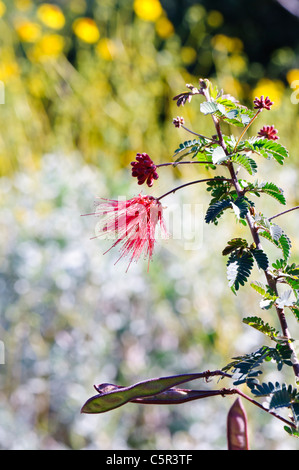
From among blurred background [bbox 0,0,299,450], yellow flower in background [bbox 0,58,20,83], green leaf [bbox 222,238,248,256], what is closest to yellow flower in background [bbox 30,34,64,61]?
yellow flower in background [bbox 0,58,20,83]

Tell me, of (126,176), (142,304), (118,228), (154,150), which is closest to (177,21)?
(154,150)

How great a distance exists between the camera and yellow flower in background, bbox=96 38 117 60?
2.68 metres

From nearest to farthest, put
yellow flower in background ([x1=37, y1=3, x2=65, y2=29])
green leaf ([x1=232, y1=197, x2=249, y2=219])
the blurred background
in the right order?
green leaf ([x1=232, y1=197, x2=249, y2=219])
the blurred background
yellow flower in background ([x1=37, y1=3, x2=65, y2=29])

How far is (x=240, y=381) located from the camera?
0.36 m

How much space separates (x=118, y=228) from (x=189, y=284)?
41.7 inches

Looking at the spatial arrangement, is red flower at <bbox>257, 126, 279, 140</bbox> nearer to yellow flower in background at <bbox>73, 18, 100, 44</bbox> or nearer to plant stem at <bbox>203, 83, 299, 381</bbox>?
plant stem at <bbox>203, 83, 299, 381</bbox>

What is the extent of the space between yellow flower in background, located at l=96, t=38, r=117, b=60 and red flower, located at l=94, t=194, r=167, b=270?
232cm

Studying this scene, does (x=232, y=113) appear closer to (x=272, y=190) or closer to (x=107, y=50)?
(x=272, y=190)

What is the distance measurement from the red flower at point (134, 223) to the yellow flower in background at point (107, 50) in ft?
→ 7.63

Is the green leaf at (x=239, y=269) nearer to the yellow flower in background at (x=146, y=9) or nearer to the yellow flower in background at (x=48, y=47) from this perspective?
the yellow flower in background at (x=48, y=47)

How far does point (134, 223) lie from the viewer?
0.47m

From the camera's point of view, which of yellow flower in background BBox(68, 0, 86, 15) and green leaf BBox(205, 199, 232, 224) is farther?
yellow flower in background BBox(68, 0, 86, 15)

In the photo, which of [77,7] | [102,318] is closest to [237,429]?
[102,318]

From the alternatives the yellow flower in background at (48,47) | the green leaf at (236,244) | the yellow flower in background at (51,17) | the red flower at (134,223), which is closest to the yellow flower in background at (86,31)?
the yellow flower in background at (51,17)
